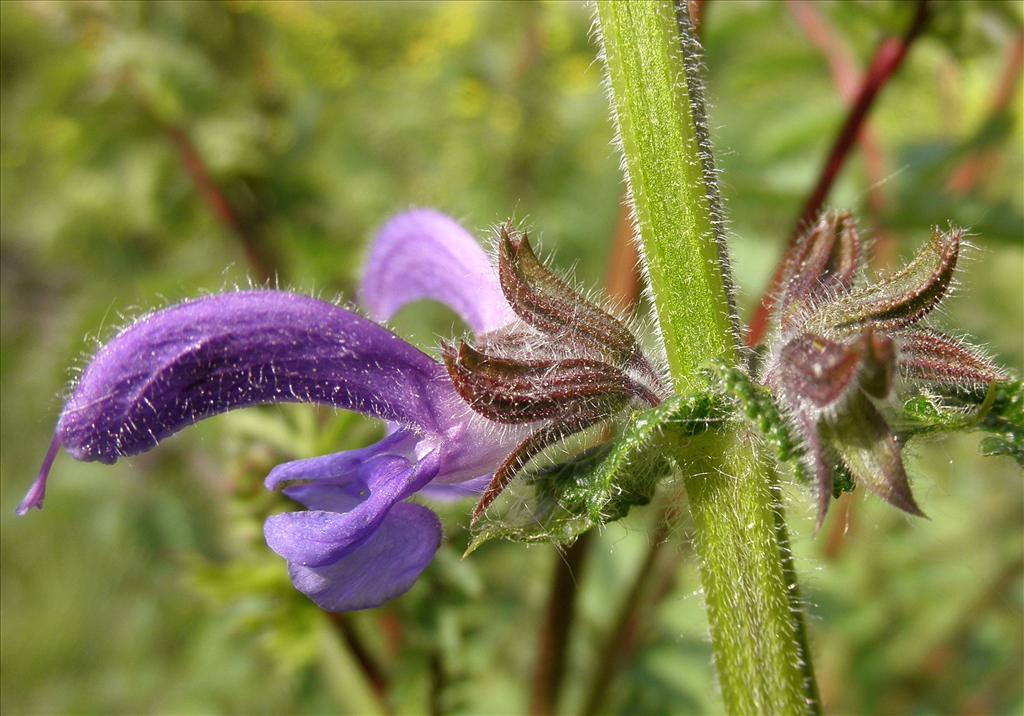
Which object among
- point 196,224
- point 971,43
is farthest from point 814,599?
point 196,224

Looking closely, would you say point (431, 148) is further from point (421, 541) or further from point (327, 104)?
point (421, 541)

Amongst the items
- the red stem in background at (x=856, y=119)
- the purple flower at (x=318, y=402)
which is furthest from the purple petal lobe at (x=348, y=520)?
the red stem in background at (x=856, y=119)

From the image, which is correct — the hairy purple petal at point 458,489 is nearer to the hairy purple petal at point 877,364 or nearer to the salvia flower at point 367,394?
the salvia flower at point 367,394

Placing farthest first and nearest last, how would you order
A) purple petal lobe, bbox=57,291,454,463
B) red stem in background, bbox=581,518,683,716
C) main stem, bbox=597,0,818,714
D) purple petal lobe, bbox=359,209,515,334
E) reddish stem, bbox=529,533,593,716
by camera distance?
red stem in background, bbox=581,518,683,716 < reddish stem, bbox=529,533,593,716 < purple petal lobe, bbox=359,209,515,334 < purple petal lobe, bbox=57,291,454,463 < main stem, bbox=597,0,818,714

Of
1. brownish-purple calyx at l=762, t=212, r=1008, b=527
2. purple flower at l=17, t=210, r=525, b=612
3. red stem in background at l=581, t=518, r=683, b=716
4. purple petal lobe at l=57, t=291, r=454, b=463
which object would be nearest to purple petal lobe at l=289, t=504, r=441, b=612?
purple flower at l=17, t=210, r=525, b=612

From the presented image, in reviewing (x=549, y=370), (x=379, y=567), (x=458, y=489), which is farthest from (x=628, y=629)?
(x=549, y=370)

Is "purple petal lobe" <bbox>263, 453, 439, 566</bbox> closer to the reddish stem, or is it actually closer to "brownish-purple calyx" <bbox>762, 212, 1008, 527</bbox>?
"brownish-purple calyx" <bbox>762, 212, 1008, 527</bbox>

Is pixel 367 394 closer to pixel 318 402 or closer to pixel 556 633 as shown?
pixel 318 402

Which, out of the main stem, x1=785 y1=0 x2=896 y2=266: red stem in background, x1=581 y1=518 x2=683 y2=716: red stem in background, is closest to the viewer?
the main stem
